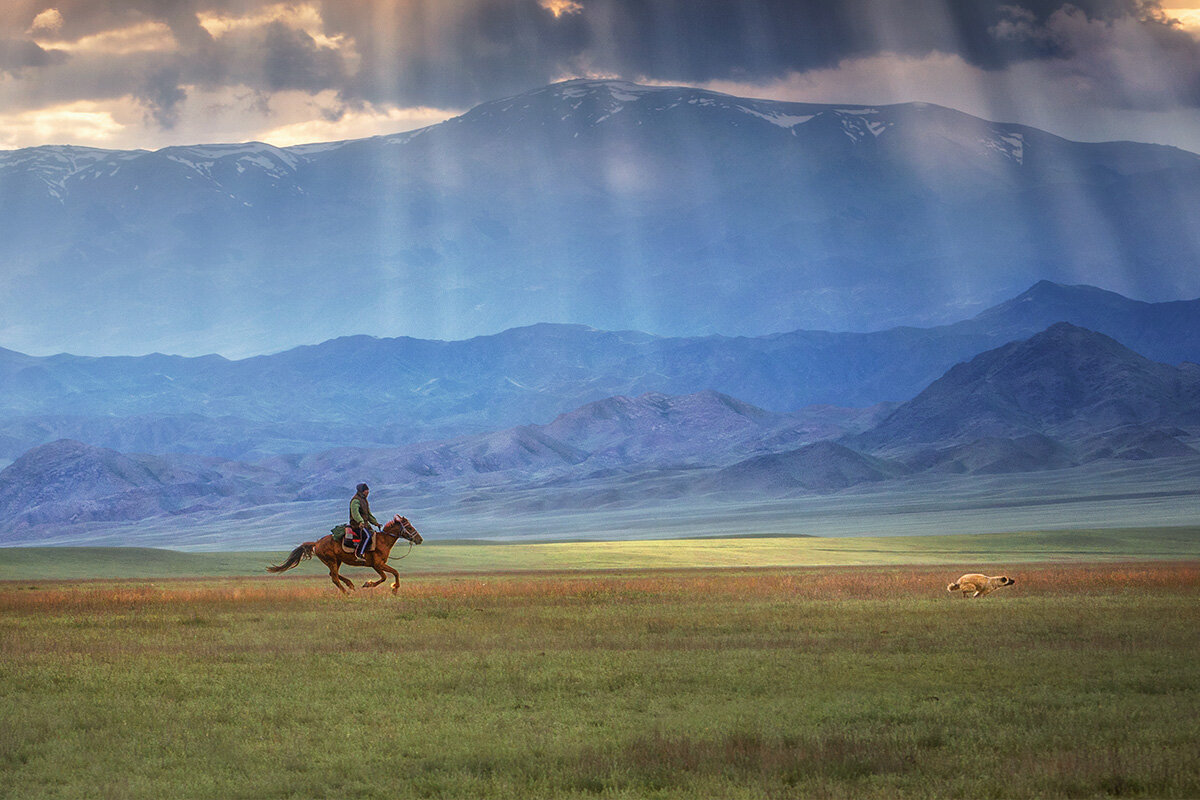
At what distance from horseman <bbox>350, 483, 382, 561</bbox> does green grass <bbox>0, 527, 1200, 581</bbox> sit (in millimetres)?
33336

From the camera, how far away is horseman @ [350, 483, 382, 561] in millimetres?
32834

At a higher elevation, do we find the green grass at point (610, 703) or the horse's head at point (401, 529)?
the horse's head at point (401, 529)

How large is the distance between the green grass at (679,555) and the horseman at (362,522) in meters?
33.3

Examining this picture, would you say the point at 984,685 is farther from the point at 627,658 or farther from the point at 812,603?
the point at 812,603

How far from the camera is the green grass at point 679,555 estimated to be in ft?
232

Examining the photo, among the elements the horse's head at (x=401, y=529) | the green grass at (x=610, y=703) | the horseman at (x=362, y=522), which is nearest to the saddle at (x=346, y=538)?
the horseman at (x=362, y=522)

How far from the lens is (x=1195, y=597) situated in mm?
33531

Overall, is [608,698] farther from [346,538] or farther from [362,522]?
[346,538]

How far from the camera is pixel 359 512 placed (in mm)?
33188

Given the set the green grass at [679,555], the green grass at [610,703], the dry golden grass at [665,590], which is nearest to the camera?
the green grass at [610,703]

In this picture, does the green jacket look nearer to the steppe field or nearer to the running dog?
the steppe field

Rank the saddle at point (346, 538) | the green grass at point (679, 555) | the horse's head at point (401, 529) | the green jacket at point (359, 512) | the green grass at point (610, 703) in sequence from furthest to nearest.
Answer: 1. the green grass at point (679, 555)
2. the horse's head at point (401, 529)
3. the saddle at point (346, 538)
4. the green jacket at point (359, 512)
5. the green grass at point (610, 703)

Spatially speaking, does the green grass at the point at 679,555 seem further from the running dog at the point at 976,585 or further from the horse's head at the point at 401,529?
the horse's head at the point at 401,529

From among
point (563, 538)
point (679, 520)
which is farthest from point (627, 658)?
point (679, 520)
